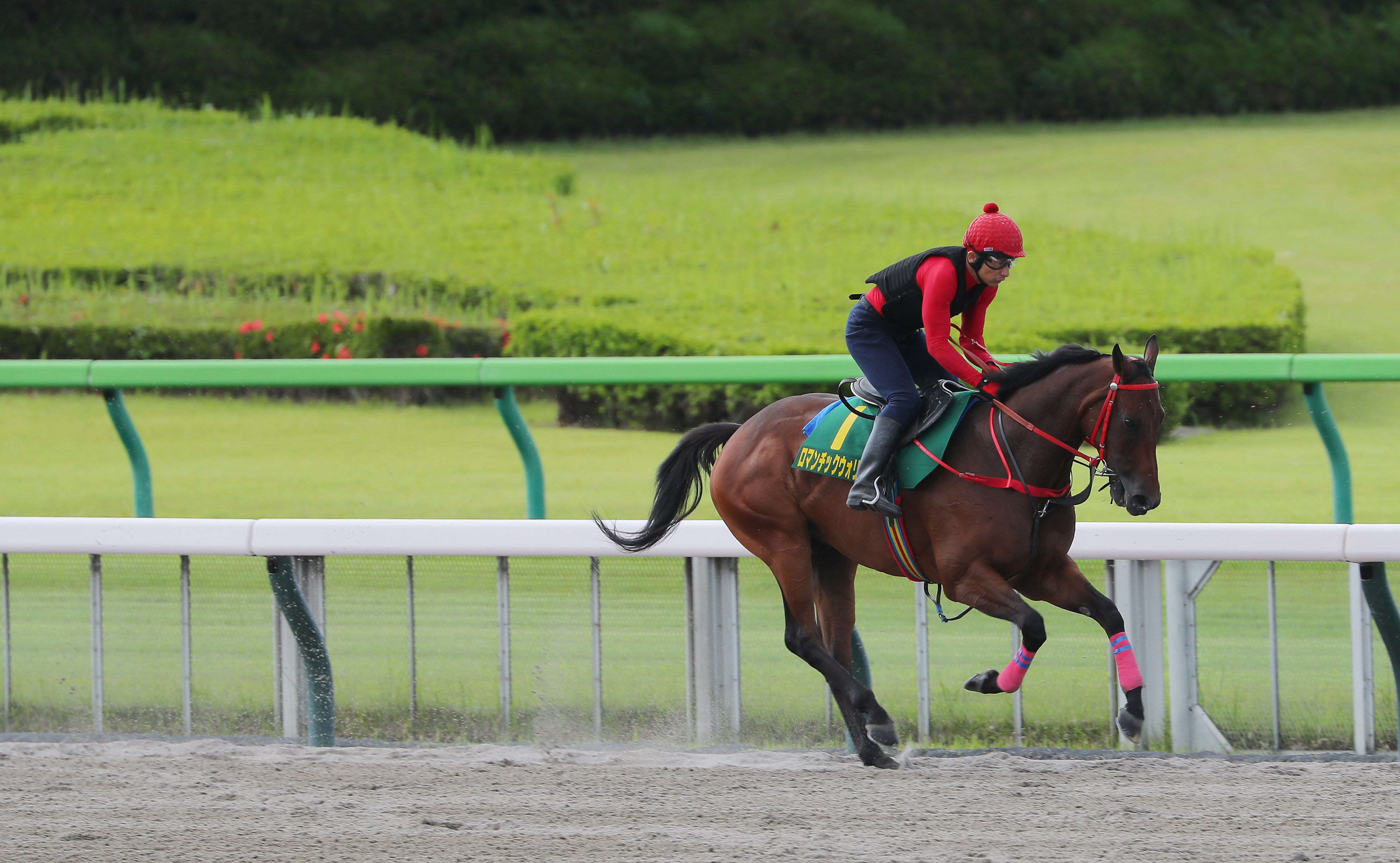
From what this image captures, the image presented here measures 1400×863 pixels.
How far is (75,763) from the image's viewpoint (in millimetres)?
4297

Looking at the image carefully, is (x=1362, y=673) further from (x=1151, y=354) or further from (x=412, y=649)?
(x=412, y=649)

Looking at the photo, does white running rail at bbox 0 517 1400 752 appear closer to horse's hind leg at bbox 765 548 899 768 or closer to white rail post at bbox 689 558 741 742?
white rail post at bbox 689 558 741 742

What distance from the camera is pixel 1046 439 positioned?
3.78 meters

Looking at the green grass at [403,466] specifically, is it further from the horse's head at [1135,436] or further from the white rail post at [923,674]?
the horse's head at [1135,436]

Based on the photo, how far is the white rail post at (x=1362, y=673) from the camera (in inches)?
164

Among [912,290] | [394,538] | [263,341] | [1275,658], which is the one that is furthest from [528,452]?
[263,341]

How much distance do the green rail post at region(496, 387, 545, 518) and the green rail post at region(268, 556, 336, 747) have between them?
745 mm

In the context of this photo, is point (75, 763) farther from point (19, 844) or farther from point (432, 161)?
point (432, 161)

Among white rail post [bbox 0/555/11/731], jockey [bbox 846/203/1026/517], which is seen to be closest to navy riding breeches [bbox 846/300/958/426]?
jockey [bbox 846/203/1026/517]

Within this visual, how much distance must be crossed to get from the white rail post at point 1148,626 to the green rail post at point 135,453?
3.03m

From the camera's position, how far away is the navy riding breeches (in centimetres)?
395

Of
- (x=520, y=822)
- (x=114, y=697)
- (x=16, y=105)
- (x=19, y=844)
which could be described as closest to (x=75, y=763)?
(x=114, y=697)

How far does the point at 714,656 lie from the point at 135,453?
198 cm

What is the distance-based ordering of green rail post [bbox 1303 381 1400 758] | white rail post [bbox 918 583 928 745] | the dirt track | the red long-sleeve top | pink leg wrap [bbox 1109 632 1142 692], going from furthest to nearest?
white rail post [bbox 918 583 928 745], green rail post [bbox 1303 381 1400 758], the red long-sleeve top, pink leg wrap [bbox 1109 632 1142 692], the dirt track
